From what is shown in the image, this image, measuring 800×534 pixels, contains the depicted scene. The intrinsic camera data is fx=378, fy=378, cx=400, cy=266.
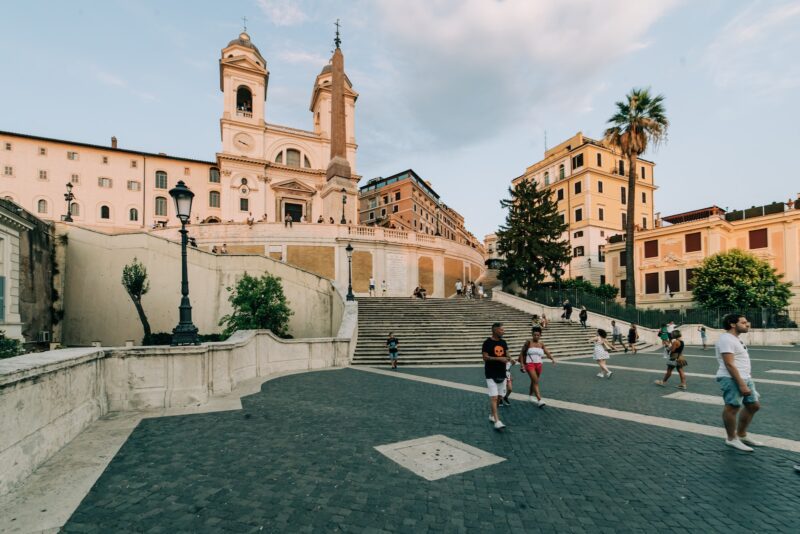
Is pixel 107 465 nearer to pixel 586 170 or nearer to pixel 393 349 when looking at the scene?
pixel 393 349

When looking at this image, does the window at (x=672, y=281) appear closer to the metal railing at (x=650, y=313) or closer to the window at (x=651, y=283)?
the window at (x=651, y=283)

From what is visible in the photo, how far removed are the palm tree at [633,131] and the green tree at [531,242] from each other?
4677 mm

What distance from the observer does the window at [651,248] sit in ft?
128

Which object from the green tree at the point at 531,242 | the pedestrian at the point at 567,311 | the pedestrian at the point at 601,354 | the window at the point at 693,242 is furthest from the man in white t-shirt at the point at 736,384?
the window at the point at 693,242

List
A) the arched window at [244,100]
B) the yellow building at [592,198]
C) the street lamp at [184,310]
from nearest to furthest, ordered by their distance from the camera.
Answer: the street lamp at [184,310] < the arched window at [244,100] < the yellow building at [592,198]

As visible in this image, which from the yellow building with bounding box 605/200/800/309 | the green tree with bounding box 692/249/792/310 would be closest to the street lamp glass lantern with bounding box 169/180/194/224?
the green tree with bounding box 692/249/792/310

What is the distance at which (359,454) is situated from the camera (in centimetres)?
526

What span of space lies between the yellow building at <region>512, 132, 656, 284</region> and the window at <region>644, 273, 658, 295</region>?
5592 mm

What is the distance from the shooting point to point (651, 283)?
3916 centimetres

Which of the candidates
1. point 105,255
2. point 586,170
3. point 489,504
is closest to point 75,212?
point 105,255

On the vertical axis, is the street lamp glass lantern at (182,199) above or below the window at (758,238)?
below

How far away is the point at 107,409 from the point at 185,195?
4.58 meters

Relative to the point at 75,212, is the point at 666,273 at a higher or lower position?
lower

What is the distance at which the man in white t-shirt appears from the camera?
5305 millimetres
